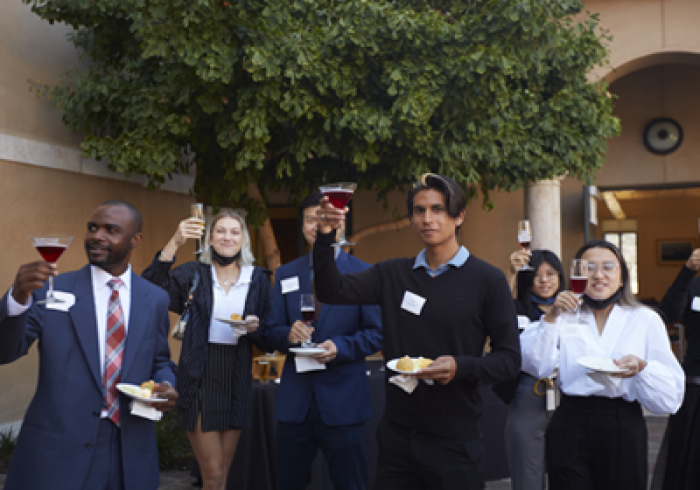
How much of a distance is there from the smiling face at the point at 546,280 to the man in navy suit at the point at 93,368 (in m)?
2.37

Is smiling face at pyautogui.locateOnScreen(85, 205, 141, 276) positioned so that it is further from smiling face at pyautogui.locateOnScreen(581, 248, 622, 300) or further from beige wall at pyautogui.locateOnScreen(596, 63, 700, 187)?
beige wall at pyautogui.locateOnScreen(596, 63, 700, 187)

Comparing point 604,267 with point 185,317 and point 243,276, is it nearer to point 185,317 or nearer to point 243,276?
point 243,276

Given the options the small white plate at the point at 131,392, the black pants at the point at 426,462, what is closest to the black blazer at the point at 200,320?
the small white plate at the point at 131,392

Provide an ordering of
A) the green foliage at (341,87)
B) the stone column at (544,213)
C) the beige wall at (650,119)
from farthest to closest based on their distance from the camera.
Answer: the beige wall at (650,119)
the stone column at (544,213)
the green foliage at (341,87)

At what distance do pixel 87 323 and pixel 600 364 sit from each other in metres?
2.04

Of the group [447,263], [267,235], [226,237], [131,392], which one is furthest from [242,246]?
[267,235]

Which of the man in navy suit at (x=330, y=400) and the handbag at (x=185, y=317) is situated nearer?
the man in navy suit at (x=330, y=400)

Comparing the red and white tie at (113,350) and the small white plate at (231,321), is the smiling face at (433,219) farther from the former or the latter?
the small white plate at (231,321)

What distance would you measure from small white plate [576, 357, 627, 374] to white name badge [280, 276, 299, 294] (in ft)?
5.03

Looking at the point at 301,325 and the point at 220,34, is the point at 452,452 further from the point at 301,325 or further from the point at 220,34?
the point at 220,34

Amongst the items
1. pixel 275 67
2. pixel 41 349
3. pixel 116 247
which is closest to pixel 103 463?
pixel 41 349

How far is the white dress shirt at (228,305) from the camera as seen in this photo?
381cm

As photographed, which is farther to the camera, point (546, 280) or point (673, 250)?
point (673, 250)

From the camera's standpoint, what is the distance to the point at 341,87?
6039mm
